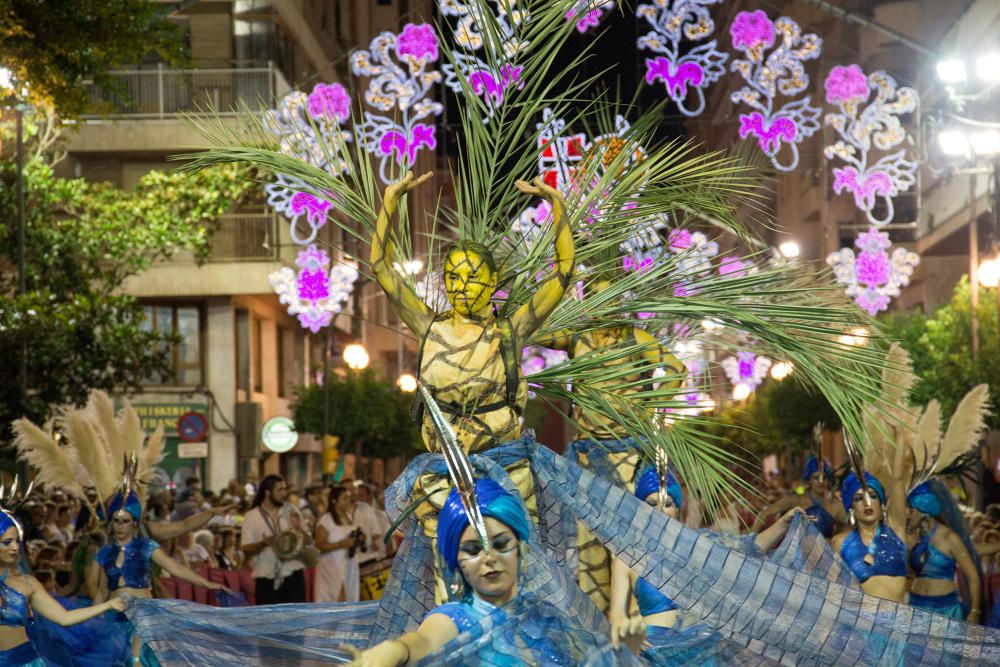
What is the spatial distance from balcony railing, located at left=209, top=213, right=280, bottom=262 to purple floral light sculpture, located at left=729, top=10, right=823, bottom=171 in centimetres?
1563

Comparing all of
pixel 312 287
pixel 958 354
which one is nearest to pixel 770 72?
pixel 312 287

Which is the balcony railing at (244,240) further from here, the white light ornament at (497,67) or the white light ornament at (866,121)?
the white light ornament at (497,67)

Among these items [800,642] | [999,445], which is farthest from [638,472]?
[999,445]

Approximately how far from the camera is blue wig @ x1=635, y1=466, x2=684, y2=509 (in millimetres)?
8125

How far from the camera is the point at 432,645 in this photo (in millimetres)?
4254

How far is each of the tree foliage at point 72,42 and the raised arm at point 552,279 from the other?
26.6ft


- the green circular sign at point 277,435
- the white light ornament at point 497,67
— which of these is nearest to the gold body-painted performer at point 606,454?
the white light ornament at point 497,67

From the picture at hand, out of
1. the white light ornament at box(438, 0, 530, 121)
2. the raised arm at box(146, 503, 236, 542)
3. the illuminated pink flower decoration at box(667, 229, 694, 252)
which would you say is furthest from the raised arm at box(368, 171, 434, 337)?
the raised arm at box(146, 503, 236, 542)

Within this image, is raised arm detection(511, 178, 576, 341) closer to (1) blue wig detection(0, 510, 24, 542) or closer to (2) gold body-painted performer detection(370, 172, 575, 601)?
(2) gold body-painted performer detection(370, 172, 575, 601)

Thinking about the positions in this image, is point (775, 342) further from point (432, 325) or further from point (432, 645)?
point (432, 645)

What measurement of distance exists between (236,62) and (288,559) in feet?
75.2

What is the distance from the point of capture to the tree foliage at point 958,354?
25.9m

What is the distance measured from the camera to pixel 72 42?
45.9 feet

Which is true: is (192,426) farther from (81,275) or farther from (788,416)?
(788,416)
